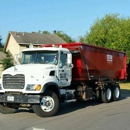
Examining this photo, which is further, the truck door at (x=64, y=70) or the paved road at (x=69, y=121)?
the truck door at (x=64, y=70)

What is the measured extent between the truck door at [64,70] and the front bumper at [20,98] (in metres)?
1.97

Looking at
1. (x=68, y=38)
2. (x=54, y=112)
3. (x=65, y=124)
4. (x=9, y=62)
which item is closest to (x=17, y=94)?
(x=54, y=112)

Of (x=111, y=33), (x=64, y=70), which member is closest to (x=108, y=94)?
(x=64, y=70)

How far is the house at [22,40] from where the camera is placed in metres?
55.6

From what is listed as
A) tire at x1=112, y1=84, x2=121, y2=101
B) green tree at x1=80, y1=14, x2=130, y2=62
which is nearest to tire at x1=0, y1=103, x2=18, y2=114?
tire at x1=112, y1=84, x2=121, y2=101

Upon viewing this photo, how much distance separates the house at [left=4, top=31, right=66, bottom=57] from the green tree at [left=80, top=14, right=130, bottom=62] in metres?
16.9

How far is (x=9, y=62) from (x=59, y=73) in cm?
3699

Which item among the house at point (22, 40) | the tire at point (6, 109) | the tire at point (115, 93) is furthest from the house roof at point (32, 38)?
the tire at point (6, 109)

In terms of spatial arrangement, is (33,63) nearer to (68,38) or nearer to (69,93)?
(69,93)

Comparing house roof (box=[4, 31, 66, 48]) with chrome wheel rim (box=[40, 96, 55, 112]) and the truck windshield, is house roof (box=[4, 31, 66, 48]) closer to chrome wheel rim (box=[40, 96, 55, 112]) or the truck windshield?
the truck windshield

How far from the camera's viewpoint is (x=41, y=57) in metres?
12.6

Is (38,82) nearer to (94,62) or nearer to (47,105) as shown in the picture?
(47,105)

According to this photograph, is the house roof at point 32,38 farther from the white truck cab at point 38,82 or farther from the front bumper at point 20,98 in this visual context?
the front bumper at point 20,98

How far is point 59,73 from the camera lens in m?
12.3
